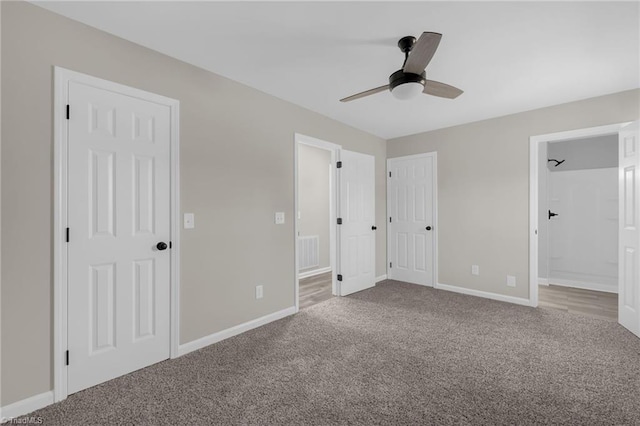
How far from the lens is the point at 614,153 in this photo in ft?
14.7

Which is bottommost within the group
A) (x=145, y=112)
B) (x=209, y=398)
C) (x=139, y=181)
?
(x=209, y=398)

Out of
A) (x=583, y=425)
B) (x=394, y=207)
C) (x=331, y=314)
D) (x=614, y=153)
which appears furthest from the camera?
(x=394, y=207)

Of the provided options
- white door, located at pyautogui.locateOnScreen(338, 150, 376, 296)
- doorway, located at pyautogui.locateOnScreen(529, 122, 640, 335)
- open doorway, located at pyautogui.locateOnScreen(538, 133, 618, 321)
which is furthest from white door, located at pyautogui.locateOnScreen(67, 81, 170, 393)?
open doorway, located at pyautogui.locateOnScreen(538, 133, 618, 321)

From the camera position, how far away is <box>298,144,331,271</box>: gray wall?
219 inches

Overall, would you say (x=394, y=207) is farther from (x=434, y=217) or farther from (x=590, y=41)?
(x=590, y=41)

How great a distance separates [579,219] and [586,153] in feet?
3.36

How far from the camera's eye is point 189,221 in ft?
8.45

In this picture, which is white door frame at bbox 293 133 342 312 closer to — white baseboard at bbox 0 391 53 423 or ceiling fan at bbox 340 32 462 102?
ceiling fan at bbox 340 32 462 102

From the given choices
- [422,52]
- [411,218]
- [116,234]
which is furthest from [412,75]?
[411,218]

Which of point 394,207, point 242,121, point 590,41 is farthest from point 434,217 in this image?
point 242,121

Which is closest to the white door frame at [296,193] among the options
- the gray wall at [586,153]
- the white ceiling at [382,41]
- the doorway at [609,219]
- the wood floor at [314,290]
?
the wood floor at [314,290]

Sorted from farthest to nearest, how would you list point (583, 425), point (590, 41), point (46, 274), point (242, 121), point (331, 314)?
point (331, 314), point (242, 121), point (590, 41), point (46, 274), point (583, 425)

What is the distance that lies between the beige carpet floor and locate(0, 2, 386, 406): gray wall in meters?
0.40

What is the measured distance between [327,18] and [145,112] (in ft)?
4.95
